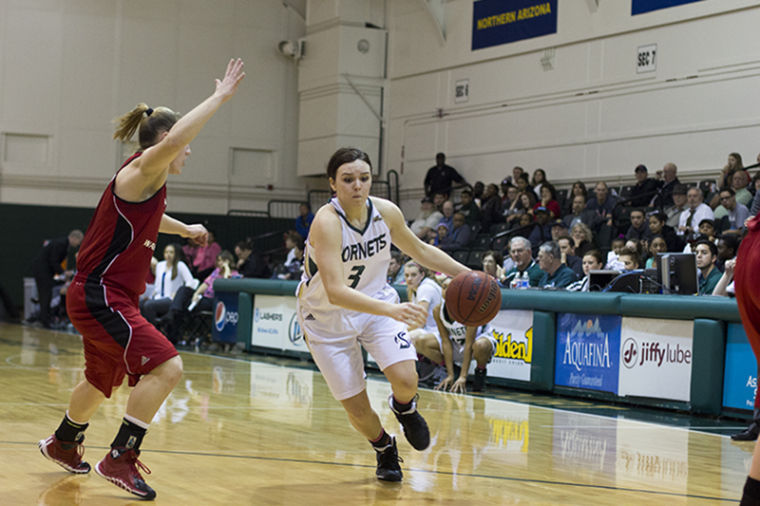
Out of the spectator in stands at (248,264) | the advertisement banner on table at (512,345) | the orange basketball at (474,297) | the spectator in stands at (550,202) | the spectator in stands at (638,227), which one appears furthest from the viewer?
the spectator in stands at (248,264)

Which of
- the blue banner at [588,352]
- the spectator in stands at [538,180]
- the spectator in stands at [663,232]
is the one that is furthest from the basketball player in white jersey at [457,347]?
the spectator in stands at [538,180]

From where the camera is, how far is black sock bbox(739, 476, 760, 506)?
3.28 m

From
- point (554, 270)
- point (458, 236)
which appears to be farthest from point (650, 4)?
point (554, 270)

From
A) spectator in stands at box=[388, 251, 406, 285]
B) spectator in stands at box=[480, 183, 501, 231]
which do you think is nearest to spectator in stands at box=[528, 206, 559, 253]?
spectator in stands at box=[480, 183, 501, 231]

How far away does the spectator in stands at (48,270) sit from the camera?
16906 millimetres

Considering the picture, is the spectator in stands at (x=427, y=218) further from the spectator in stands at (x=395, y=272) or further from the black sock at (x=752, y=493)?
the black sock at (x=752, y=493)

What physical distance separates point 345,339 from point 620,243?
760 centimetres

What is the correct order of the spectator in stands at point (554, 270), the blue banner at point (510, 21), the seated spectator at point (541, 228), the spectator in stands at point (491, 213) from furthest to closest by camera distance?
the blue banner at point (510, 21), the spectator in stands at point (491, 213), the seated spectator at point (541, 228), the spectator in stands at point (554, 270)

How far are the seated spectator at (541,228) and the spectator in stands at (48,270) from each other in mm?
7790

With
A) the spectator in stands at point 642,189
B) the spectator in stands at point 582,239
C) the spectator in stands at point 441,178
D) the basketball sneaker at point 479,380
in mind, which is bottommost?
the basketball sneaker at point 479,380

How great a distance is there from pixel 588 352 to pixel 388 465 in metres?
4.63

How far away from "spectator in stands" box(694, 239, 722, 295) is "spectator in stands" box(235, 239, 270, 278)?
25.1 ft

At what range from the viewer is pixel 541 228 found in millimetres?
14227

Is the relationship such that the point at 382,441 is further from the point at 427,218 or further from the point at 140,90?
the point at 140,90
